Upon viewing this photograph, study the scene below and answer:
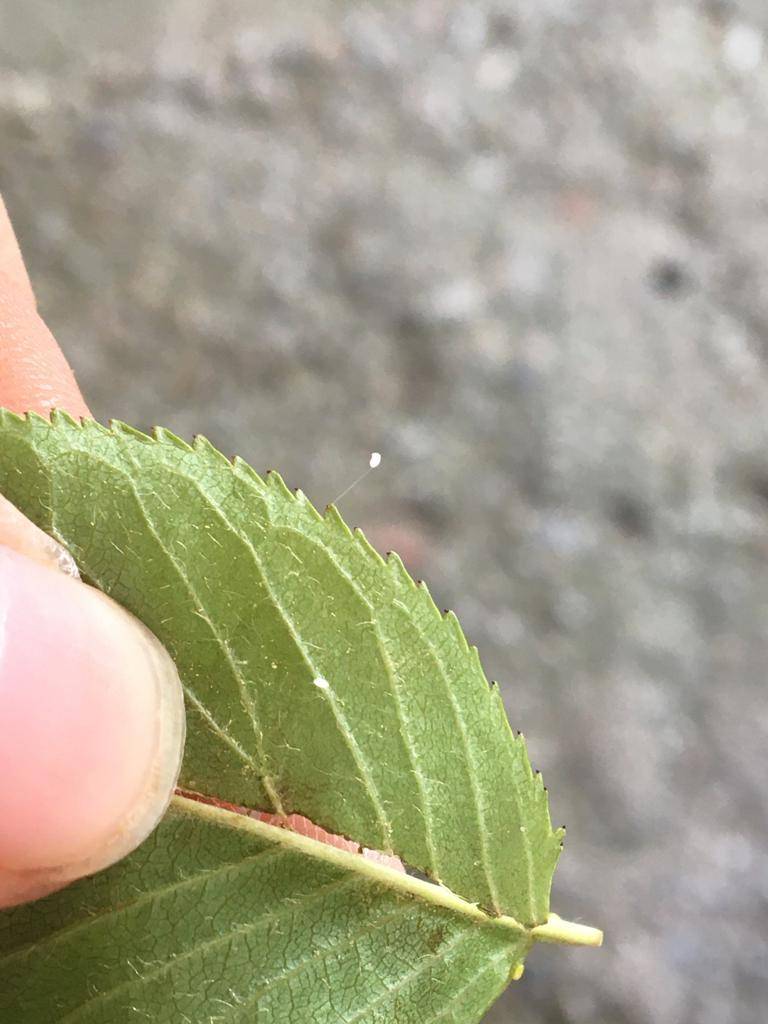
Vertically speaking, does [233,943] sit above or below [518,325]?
below

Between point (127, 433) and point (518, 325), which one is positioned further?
point (518, 325)

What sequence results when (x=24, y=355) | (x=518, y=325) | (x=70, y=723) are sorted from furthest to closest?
1. (x=518, y=325)
2. (x=24, y=355)
3. (x=70, y=723)

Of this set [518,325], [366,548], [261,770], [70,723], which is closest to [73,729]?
[70,723]

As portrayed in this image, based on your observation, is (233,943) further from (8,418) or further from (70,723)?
(8,418)

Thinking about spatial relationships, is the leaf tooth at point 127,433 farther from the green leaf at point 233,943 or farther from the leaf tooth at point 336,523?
the green leaf at point 233,943

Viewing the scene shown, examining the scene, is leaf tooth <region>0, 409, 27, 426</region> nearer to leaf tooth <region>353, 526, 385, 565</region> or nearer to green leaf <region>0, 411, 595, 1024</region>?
green leaf <region>0, 411, 595, 1024</region>

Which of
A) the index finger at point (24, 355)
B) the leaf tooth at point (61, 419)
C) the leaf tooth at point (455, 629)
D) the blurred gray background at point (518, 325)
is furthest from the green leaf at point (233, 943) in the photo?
the blurred gray background at point (518, 325)

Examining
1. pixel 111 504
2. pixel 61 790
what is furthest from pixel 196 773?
pixel 111 504

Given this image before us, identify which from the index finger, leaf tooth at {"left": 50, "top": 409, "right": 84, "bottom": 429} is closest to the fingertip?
leaf tooth at {"left": 50, "top": 409, "right": 84, "bottom": 429}
